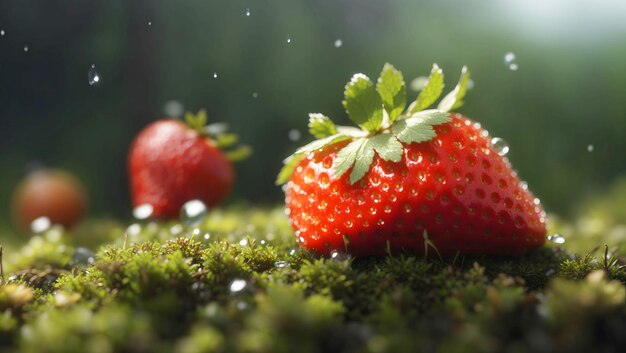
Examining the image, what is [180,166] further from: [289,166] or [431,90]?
[431,90]

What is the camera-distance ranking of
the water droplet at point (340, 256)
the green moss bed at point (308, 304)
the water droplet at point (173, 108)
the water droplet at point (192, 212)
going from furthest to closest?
1. the water droplet at point (173, 108)
2. the water droplet at point (192, 212)
3. the water droplet at point (340, 256)
4. the green moss bed at point (308, 304)

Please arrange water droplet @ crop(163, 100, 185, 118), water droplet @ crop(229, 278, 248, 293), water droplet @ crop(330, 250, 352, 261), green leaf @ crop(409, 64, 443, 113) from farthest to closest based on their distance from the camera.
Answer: water droplet @ crop(163, 100, 185, 118) → green leaf @ crop(409, 64, 443, 113) → water droplet @ crop(330, 250, 352, 261) → water droplet @ crop(229, 278, 248, 293)

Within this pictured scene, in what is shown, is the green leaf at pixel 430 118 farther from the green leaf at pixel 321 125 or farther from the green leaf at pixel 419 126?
the green leaf at pixel 321 125

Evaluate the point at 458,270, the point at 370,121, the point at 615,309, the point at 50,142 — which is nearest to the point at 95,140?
the point at 50,142

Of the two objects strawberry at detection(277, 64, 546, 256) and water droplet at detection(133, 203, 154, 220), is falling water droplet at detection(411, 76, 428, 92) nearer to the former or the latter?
strawberry at detection(277, 64, 546, 256)

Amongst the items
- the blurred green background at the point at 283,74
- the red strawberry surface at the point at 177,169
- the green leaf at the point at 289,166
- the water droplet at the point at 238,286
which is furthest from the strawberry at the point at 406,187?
the blurred green background at the point at 283,74

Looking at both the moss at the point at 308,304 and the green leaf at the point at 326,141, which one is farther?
the green leaf at the point at 326,141

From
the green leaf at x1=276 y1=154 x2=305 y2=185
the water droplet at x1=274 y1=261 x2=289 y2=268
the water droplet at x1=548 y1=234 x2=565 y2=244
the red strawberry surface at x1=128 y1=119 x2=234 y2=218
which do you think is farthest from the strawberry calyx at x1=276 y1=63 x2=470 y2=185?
the red strawberry surface at x1=128 y1=119 x2=234 y2=218
